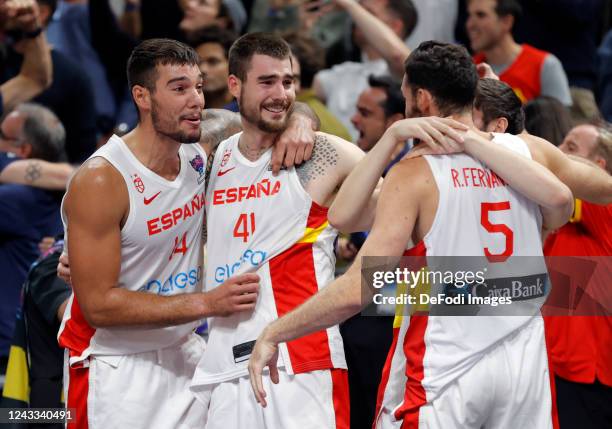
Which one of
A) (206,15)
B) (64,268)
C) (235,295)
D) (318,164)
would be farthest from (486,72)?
(206,15)

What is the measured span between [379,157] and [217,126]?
153cm

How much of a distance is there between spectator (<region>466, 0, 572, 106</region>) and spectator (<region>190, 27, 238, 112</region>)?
1957mm

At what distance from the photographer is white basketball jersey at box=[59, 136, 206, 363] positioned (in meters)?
4.81

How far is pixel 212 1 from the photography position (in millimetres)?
9289

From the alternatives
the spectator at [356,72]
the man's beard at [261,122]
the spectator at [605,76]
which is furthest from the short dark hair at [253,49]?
the spectator at [605,76]

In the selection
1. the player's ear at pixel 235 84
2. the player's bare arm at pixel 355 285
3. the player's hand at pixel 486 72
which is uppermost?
the player's hand at pixel 486 72

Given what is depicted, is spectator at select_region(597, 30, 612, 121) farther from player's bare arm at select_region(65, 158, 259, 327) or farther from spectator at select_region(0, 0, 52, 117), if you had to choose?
player's bare arm at select_region(65, 158, 259, 327)

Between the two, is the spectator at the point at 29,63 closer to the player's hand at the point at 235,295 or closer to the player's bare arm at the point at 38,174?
the player's bare arm at the point at 38,174

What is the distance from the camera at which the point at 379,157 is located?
420 centimetres

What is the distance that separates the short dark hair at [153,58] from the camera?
4883mm

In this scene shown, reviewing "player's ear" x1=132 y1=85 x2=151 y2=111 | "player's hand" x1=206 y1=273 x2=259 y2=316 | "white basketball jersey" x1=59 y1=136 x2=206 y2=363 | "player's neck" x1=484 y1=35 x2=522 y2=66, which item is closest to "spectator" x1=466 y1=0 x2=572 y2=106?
"player's neck" x1=484 y1=35 x2=522 y2=66

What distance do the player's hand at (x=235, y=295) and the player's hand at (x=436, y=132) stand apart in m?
1.03

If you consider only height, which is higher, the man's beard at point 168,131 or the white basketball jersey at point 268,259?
the man's beard at point 168,131

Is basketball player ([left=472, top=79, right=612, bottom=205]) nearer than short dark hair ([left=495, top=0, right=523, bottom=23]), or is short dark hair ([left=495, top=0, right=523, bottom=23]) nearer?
basketball player ([left=472, top=79, right=612, bottom=205])
